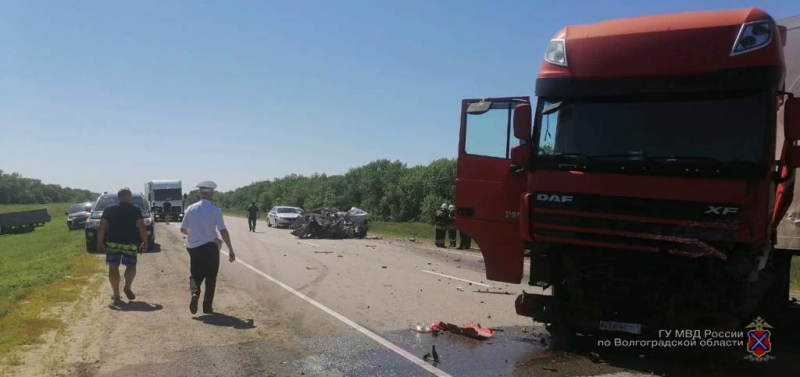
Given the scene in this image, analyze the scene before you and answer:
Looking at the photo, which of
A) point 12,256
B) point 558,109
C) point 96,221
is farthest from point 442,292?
point 12,256

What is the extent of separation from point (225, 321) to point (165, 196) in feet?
127

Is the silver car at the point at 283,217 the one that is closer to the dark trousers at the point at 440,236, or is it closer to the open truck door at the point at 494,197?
the dark trousers at the point at 440,236

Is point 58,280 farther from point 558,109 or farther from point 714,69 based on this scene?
point 714,69

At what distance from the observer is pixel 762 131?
17.1ft

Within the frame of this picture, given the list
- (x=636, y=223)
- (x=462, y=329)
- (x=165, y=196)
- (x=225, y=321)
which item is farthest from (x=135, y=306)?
(x=165, y=196)

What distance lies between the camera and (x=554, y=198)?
583cm

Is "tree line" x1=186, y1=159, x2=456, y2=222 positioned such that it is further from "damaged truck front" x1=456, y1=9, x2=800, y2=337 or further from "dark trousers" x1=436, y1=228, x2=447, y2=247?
"damaged truck front" x1=456, y1=9, x2=800, y2=337

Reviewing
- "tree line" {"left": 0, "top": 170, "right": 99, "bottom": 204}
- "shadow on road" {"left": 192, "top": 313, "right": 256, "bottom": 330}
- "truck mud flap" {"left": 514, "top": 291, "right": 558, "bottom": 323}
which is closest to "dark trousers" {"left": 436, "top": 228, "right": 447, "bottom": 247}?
"shadow on road" {"left": 192, "top": 313, "right": 256, "bottom": 330}

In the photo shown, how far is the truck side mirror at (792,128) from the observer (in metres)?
5.29

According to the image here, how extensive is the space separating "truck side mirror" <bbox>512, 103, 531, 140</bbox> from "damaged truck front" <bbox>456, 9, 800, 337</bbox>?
0.04 ft

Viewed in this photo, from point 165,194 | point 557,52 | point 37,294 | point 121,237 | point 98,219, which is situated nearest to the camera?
point 557,52

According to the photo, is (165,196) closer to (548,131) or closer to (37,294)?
(37,294)

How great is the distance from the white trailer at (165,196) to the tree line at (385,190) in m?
2.22

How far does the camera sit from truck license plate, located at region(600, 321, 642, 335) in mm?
5727
